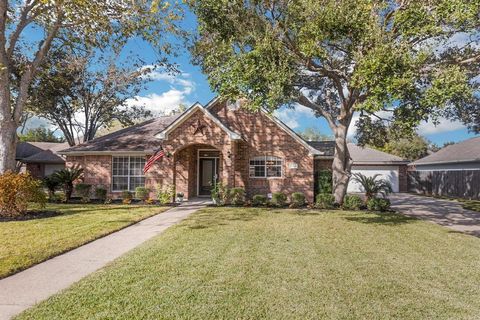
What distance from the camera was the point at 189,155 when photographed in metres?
18.3

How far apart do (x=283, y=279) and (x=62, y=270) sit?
438 cm

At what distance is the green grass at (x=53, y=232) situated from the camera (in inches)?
259

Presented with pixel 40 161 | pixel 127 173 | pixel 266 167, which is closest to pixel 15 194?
pixel 127 173

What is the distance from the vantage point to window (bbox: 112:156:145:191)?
18.6 m

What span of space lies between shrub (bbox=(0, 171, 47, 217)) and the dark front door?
31.3ft

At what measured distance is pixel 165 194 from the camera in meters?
16.0

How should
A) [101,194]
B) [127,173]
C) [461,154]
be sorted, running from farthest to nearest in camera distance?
[461,154] < [127,173] < [101,194]

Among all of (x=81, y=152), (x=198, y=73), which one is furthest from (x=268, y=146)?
(x=81, y=152)

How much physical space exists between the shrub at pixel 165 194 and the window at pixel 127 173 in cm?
218

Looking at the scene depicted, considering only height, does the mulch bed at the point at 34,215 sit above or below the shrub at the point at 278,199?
below

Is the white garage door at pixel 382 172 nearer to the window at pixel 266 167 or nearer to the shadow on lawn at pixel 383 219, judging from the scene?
the window at pixel 266 167

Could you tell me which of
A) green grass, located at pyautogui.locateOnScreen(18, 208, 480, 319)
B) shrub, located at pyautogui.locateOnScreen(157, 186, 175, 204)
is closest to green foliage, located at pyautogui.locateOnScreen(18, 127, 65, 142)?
shrub, located at pyautogui.locateOnScreen(157, 186, 175, 204)

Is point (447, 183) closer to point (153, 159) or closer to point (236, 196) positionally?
point (236, 196)

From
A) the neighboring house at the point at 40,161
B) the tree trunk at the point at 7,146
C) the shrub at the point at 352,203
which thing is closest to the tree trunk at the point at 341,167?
the shrub at the point at 352,203
